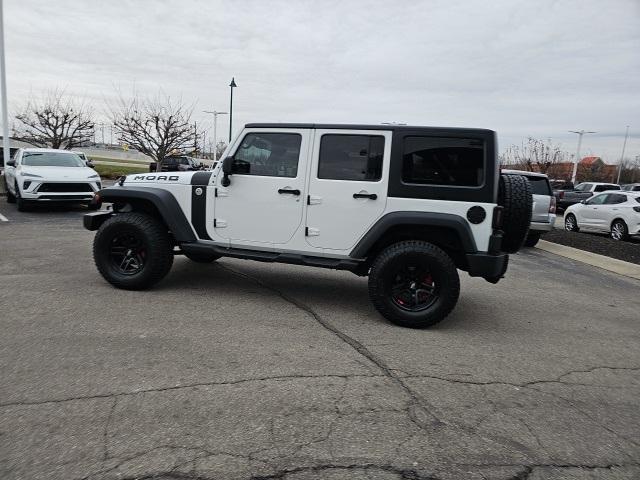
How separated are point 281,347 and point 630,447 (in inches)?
100

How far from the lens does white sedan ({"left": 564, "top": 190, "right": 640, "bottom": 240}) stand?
13648 millimetres

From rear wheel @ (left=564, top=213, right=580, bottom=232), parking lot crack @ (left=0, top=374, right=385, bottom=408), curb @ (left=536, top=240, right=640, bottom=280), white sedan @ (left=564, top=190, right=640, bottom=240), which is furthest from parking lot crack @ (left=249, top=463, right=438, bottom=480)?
rear wheel @ (left=564, top=213, right=580, bottom=232)

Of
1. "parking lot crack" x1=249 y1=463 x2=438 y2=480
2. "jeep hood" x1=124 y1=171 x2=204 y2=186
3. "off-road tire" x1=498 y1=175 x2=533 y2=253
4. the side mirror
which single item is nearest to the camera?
"parking lot crack" x1=249 y1=463 x2=438 y2=480

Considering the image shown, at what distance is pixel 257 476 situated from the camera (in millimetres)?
2443

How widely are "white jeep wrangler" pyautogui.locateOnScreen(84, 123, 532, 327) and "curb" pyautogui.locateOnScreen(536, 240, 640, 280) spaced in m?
5.50

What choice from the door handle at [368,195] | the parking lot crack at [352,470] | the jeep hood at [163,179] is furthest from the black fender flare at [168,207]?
the parking lot crack at [352,470]

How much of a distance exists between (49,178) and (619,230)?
1584 centimetres

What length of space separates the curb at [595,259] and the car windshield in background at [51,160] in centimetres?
1292

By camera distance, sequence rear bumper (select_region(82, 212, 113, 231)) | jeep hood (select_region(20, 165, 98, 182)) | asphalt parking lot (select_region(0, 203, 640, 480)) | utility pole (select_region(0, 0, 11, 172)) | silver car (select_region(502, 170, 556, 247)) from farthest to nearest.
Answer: utility pole (select_region(0, 0, 11, 172)) → jeep hood (select_region(20, 165, 98, 182)) → silver car (select_region(502, 170, 556, 247)) → rear bumper (select_region(82, 212, 113, 231)) → asphalt parking lot (select_region(0, 203, 640, 480))

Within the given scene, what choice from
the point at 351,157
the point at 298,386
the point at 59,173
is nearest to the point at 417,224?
the point at 351,157

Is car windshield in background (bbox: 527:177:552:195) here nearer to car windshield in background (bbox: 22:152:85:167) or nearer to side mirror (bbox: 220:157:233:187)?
side mirror (bbox: 220:157:233:187)

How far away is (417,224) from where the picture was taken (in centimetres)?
477

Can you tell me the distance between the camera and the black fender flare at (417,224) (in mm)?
4645

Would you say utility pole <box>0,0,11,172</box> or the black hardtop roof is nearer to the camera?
the black hardtop roof
